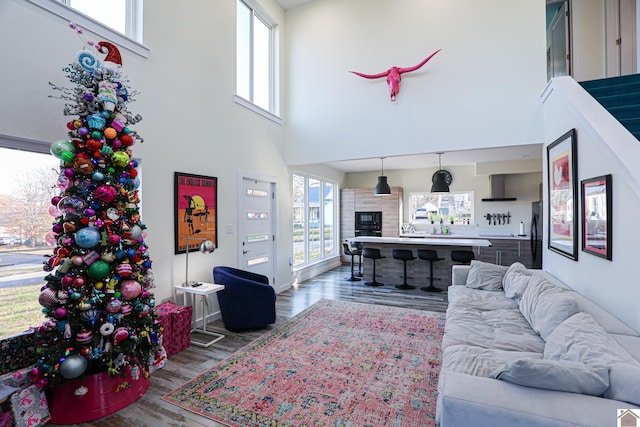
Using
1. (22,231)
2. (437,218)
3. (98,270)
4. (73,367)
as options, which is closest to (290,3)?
(22,231)

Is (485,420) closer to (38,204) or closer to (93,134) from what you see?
(93,134)

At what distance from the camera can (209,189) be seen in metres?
4.18

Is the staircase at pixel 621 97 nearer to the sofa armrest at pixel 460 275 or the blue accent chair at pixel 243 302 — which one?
the sofa armrest at pixel 460 275

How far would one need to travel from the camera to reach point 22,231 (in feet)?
8.38

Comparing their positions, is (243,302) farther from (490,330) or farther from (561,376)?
(561,376)

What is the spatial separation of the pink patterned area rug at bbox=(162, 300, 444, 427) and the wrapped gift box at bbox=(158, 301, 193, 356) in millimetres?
615

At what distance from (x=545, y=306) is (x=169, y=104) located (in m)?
4.25

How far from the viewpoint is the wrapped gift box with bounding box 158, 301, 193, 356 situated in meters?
3.15

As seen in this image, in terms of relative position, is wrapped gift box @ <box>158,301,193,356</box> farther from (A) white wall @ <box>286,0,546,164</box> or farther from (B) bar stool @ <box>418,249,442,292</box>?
(B) bar stool @ <box>418,249,442,292</box>

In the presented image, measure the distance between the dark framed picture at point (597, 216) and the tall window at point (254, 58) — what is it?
15.1 feet

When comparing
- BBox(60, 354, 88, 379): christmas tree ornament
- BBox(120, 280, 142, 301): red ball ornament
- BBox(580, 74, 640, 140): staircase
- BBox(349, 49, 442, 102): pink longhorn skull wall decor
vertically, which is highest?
BBox(349, 49, 442, 102): pink longhorn skull wall decor

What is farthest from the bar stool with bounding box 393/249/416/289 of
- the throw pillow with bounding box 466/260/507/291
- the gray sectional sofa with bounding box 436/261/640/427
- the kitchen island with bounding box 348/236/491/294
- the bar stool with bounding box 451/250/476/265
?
the gray sectional sofa with bounding box 436/261/640/427

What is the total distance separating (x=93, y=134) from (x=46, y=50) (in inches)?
41.7

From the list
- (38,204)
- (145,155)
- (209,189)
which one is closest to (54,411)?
(38,204)
